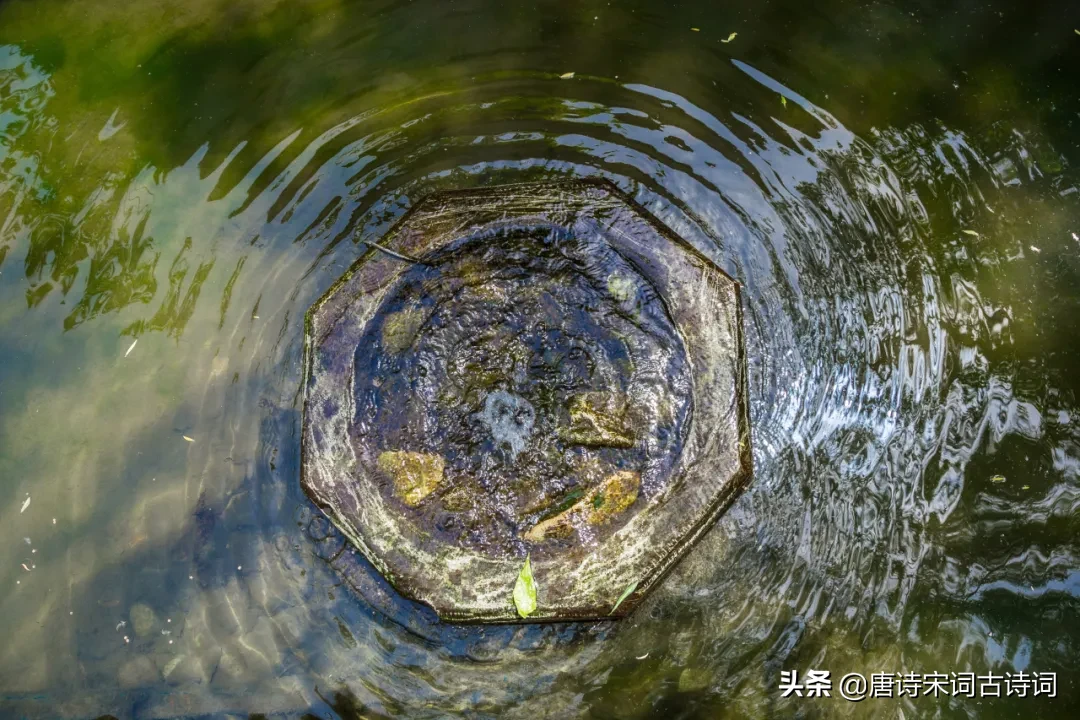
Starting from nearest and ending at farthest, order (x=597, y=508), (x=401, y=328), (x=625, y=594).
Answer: (x=625, y=594) → (x=597, y=508) → (x=401, y=328)

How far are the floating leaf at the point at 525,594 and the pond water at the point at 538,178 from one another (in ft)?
0.39

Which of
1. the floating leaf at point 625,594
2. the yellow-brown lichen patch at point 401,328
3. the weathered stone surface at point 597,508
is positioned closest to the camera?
the floating leaf at point 625,594

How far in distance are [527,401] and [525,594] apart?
27.8 inches

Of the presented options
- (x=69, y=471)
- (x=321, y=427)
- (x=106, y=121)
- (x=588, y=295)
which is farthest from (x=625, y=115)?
(x=69, y=471)

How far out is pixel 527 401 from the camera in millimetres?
2658

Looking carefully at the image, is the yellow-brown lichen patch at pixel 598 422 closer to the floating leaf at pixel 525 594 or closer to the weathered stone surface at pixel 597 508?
the weathered stone surface at pixel 597 508

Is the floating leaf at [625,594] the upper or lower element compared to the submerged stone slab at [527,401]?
lower

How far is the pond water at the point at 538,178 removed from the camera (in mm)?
2465

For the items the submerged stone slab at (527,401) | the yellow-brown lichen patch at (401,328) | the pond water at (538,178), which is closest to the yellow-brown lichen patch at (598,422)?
the submerged stone slab at (527,401)

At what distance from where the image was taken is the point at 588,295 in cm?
273

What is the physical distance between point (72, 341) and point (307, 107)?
4.31ft

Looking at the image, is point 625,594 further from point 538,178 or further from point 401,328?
point 538,178

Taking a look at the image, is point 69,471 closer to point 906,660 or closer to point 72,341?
point 72,341

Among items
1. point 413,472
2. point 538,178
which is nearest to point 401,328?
point 413,472
